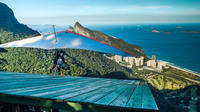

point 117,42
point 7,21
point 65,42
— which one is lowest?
point 65,42

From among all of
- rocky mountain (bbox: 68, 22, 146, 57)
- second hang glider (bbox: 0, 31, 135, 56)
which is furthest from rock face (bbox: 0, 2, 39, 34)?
second hang glider (bbox: 0, 31, 135, 56)

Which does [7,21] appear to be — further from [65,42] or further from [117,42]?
[65,42]

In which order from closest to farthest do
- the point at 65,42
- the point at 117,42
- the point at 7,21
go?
the point at 65,42, the point at 117,42, the point at 7,21

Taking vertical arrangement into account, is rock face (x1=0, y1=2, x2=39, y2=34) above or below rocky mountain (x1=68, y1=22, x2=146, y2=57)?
above

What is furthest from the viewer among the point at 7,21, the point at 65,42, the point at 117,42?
the point at 7,21

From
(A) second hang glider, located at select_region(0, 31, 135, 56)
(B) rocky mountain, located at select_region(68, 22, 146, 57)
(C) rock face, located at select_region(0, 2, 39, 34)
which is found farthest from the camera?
(C) rock face, located at select_region(0, 2, 39, 34)

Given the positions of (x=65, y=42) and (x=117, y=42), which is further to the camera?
(x=117, y=42)

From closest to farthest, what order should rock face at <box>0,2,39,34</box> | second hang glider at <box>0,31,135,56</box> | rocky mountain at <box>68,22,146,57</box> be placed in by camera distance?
1. second hang glider at <box>0,31,135,56</box>
2. rocky mountain at <box>68,22,146,57</box>
3. rock face at <box>0,2,39,34</box>

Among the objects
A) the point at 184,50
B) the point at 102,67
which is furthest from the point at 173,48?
the point at 102,67

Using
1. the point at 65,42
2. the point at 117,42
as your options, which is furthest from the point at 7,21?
the point at 65,42

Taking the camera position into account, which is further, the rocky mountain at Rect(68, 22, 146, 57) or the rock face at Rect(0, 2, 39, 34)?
the rock face at Rect(0, 2, 39, 34)

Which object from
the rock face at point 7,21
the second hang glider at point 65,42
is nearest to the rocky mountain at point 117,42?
the second hang glider at point 65,42

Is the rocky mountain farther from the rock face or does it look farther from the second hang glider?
A: the rock face
